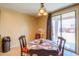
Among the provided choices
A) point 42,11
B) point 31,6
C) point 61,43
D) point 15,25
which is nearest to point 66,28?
point 61,43

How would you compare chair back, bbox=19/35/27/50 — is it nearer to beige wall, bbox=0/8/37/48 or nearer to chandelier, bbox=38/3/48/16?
beige wall, bbox=0/8/37/48

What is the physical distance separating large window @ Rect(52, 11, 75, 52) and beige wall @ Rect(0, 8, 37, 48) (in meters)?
0.32

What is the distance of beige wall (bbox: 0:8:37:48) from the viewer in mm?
1494

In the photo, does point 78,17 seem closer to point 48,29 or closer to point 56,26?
point 56,26

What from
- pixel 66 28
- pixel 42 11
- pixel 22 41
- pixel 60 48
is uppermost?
pixel 42 11

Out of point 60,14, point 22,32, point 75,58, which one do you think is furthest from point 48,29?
point 75,58

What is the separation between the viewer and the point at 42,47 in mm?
1548

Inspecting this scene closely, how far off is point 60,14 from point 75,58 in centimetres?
63

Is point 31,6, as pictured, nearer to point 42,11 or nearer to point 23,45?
point 42,11

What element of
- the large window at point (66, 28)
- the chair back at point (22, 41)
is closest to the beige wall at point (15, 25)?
the chair back at point (22, 41)

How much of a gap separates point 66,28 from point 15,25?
0.73 meters

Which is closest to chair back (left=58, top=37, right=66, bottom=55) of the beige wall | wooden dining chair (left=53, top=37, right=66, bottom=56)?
wooden dining chair (left=53, top=37, right=66, bottom=56)

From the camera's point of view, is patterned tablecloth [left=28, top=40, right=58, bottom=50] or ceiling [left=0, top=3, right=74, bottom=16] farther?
patterned tablecloth [left=28, top=40, right=58, bottom=50]

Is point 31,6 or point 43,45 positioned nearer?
point 31,6
